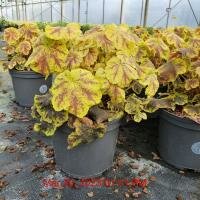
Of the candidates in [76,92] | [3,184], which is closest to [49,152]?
[3,184]

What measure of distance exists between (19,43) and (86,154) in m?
1.82

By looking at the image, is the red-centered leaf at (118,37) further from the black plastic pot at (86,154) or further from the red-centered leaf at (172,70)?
the black plastic pot at (86,154)

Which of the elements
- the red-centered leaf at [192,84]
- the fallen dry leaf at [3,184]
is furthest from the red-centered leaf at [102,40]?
the fallen dry leaf at [3,184]

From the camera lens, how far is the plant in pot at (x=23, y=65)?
3322 mm

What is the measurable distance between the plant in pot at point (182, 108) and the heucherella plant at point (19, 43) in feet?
5.31

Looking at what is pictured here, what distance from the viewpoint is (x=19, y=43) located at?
11.2 feet

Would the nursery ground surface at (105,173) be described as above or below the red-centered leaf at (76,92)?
below

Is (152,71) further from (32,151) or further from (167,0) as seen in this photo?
(167,0)

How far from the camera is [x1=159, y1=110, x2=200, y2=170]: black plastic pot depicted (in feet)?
7.27

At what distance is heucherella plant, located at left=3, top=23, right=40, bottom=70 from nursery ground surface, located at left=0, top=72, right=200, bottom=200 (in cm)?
68

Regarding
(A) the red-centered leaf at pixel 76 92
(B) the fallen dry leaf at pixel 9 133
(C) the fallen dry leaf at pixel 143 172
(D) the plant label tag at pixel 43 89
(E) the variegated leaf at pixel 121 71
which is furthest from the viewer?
(D) the plant label tag at pixel 43 89

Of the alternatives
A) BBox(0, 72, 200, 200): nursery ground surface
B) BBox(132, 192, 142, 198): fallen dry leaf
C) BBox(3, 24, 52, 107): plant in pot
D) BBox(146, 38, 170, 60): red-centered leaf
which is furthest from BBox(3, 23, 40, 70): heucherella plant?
BBox(132, 192, 142, 198): fallen dry leaf

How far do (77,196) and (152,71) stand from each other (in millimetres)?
1017

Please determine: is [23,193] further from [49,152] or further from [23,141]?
[23,141]
